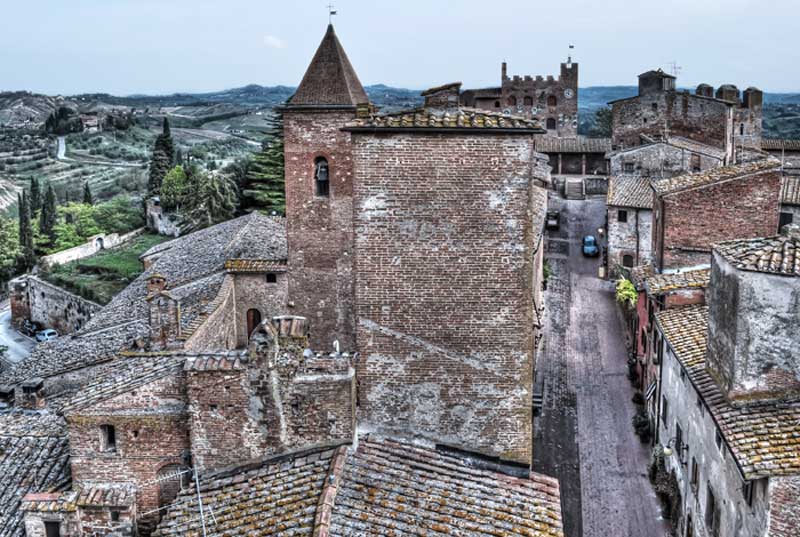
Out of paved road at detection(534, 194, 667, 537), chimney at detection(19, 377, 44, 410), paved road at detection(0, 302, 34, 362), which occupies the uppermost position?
chimney at detection(19, 377, 44, 410)

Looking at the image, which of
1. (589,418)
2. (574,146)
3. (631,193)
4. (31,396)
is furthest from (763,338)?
(574,146)

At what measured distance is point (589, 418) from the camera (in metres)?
26.8

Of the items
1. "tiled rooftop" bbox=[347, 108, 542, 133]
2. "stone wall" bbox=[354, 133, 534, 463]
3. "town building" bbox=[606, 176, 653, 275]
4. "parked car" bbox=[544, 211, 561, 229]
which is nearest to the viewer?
"tiled rooftop" bbox=[347, 108, 542, 133]

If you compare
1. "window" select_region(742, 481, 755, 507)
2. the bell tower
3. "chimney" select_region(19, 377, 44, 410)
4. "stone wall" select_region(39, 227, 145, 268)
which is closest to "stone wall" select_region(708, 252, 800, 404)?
"window" select_region(742, 481, 755, 507)

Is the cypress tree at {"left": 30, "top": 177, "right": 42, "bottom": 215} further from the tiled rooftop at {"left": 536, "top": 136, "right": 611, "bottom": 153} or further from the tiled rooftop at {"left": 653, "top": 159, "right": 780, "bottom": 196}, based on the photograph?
the tiled rooftop at {"left": 653, "top": 159, "right": 780, "bottom": 196}

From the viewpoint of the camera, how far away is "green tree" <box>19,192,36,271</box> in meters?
62.8

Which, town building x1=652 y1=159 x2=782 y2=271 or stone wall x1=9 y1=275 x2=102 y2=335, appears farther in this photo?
stone wall x1=9 y1=275 x2=102 y2=335

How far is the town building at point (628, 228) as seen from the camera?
3853 cm

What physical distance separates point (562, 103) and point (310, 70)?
5381cm

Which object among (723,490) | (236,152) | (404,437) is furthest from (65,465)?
(236,152)

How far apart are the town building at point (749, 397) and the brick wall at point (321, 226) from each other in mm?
10760

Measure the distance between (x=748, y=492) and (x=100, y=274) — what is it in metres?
46.7

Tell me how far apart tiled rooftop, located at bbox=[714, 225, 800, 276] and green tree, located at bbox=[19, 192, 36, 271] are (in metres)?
59.1

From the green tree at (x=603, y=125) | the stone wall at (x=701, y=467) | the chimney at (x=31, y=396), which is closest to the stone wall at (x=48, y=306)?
the chimney at (x=31, y=396)
